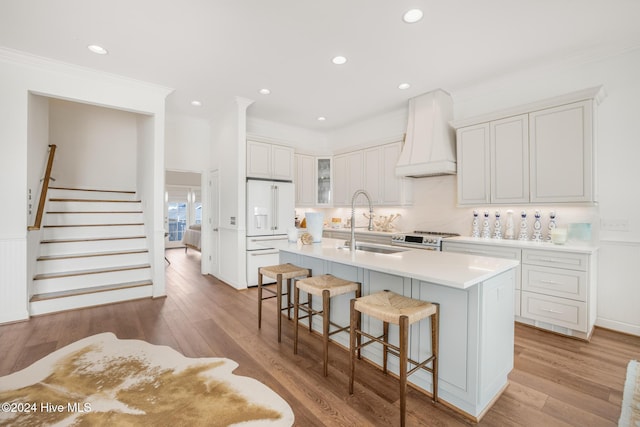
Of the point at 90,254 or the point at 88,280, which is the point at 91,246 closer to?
the point at 90,254

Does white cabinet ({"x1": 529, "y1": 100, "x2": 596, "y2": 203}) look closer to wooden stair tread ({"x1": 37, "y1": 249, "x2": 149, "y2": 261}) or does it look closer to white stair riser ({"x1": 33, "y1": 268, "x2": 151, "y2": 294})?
white stair riser ({"x1": 33, "y1": 268, "x2": 151, "y2": 294})

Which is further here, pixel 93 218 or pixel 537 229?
pixel 93 218

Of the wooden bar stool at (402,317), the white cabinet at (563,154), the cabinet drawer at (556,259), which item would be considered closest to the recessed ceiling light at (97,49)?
the wooden bar stool at (402,317)

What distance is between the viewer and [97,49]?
3109 millimetres

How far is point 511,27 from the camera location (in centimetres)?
270

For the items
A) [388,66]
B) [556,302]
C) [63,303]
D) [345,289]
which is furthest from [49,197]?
[556,302]

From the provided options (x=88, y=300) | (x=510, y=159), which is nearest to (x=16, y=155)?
(x=88, y=300)

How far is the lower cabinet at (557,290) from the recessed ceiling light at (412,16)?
2.60 meters

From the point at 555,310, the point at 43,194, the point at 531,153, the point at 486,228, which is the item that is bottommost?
the point at 555,310

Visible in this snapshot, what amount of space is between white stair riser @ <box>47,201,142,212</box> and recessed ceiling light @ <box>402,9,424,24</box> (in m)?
5.26

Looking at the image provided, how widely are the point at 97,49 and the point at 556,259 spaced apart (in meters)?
5.37

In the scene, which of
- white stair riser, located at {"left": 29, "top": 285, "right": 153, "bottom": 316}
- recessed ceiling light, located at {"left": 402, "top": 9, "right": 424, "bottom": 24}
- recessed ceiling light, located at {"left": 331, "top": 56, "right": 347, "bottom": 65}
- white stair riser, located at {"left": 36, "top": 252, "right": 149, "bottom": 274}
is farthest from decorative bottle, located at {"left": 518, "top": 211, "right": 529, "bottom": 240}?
white stair riser, located at {"left": 36, "top": 252, "right": 149, "bottom": 274}

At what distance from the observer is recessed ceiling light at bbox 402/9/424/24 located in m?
2.48

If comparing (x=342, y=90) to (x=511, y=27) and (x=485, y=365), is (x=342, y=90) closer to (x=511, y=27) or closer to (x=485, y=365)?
(x=511, y=27)
